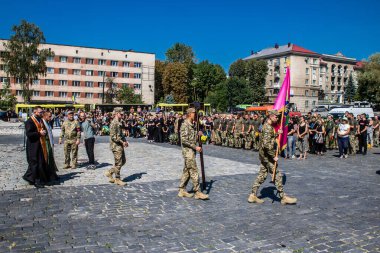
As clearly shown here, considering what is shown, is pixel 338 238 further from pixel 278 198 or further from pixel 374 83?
pixel 374 83

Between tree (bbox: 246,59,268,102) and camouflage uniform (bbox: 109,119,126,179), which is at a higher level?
tree (bbox: 246,59,268,102)

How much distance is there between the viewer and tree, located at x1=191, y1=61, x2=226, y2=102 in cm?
7981

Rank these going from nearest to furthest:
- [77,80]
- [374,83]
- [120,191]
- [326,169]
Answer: [120,191], [326,169], [374,83], [77,80]

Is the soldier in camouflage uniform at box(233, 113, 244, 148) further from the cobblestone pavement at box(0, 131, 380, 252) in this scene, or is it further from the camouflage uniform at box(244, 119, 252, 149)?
the cobblestone pavement at box(0, 131, 380, 252)

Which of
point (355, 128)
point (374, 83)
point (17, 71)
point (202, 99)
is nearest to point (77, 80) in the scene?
point (17, 71)

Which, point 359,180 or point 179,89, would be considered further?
point 179,89

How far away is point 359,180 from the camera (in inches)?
400

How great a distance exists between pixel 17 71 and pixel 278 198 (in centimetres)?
5671

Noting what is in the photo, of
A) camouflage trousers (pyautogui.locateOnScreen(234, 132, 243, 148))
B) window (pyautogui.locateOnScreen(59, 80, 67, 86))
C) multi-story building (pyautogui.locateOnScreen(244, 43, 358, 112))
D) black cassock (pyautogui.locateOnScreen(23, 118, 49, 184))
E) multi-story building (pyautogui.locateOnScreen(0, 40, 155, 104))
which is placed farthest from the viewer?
multi-story building (pyautogui.locateOnScreen(244, 43, 358, 112))

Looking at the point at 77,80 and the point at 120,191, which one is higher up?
the point at 77,80

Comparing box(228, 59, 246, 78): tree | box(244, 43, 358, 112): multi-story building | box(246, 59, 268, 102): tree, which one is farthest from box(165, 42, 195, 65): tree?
box(244, 43, 358, 112): multi-story building

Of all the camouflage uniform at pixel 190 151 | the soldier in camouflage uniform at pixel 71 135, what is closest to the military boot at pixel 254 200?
the camouflage uniform at pixel 190 151

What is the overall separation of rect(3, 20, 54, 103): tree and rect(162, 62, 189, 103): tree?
2780cm

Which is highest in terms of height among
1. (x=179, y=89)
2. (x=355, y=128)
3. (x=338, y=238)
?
(x=179, y=89)
